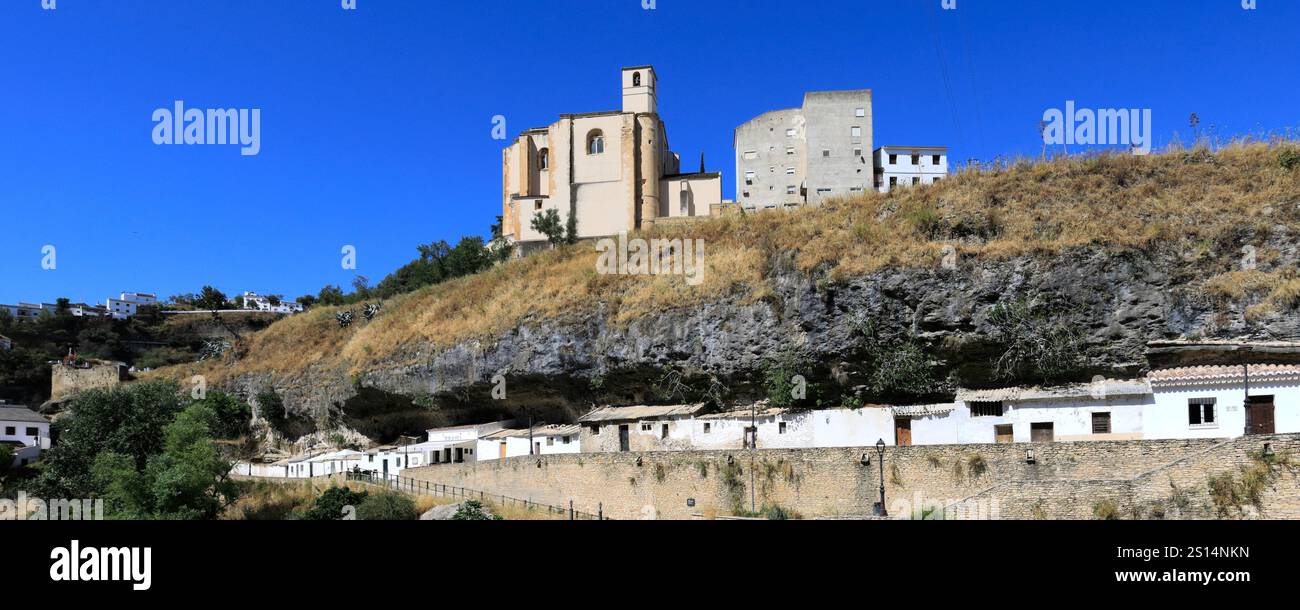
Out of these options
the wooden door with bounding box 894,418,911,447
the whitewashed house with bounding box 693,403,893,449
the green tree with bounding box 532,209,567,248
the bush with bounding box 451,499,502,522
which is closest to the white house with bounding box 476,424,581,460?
the bush with bounding box 451,499,502,522

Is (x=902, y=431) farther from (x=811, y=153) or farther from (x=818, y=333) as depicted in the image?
(x=811, y=153)

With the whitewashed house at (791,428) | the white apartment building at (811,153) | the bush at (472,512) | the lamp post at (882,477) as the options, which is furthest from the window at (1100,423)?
the white apartment building at (811,153)

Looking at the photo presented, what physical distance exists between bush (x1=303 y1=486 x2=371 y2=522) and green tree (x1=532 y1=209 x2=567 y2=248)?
22.7 m

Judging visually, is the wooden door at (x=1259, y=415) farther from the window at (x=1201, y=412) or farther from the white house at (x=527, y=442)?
the white house at (x=527, y=442)

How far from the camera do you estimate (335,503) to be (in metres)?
31.0

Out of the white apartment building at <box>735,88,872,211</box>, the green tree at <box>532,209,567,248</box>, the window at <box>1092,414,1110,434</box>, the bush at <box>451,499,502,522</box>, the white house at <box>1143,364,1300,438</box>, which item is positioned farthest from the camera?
the green tree at <box>532,209,567,248</box>

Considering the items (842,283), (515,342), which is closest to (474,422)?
(515,342)

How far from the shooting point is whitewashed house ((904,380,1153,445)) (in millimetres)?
26094

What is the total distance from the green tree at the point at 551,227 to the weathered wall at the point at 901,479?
20.1m

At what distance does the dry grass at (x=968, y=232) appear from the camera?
29406 millimetres

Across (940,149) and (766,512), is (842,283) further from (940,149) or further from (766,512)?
(940,149)

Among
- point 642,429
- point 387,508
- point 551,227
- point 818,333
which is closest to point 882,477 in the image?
point 818,333

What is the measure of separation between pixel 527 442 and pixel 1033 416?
17693 millimetres

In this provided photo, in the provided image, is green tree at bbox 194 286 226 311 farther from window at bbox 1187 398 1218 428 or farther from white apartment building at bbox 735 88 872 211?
window at bbox 1187 398 1218 428
